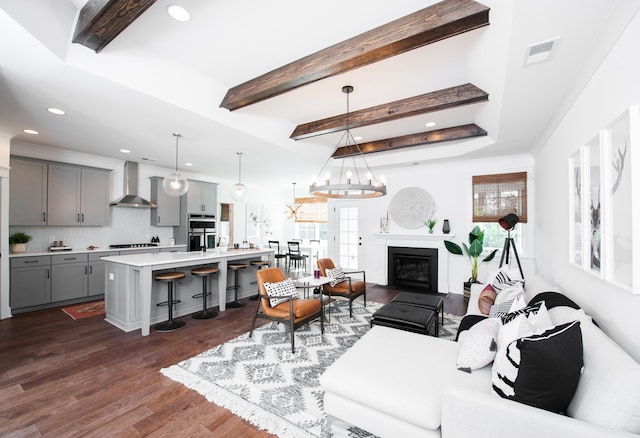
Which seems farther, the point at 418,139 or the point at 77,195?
the point at 77,195

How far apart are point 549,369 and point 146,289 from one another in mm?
3930

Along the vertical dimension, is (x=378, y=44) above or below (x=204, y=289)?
above

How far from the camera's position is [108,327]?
12.6ft

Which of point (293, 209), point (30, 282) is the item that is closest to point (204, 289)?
point (30, 282)

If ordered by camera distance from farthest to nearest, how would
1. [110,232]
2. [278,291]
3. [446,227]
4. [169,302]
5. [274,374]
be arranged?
1. [110,232]
2. [446,227]
3. [169,302]
4. [278,291]
5. [274,374]

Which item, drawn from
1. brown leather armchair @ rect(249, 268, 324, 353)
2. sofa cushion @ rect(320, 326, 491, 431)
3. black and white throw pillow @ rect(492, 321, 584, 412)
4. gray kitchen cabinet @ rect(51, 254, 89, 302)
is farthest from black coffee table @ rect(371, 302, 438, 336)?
gray kitchen cabinet @ rect(51, 254, 89, 302)

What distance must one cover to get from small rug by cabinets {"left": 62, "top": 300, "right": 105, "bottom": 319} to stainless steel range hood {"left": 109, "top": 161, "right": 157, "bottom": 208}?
1938mm

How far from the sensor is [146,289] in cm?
360

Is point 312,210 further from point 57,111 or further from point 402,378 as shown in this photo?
point 402,378

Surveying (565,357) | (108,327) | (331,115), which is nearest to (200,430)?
(565,357)

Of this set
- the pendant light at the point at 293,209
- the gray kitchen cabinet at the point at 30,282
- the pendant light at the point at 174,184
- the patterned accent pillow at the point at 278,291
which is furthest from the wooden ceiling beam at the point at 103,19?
the pendant light at the point at 293,209

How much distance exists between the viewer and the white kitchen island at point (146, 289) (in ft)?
11.9

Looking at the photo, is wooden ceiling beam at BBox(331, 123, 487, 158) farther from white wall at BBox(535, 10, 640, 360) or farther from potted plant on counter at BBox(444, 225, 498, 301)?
potted plant on counter at BBox(444, 225, 498, 301)

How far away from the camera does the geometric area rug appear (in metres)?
2.07
